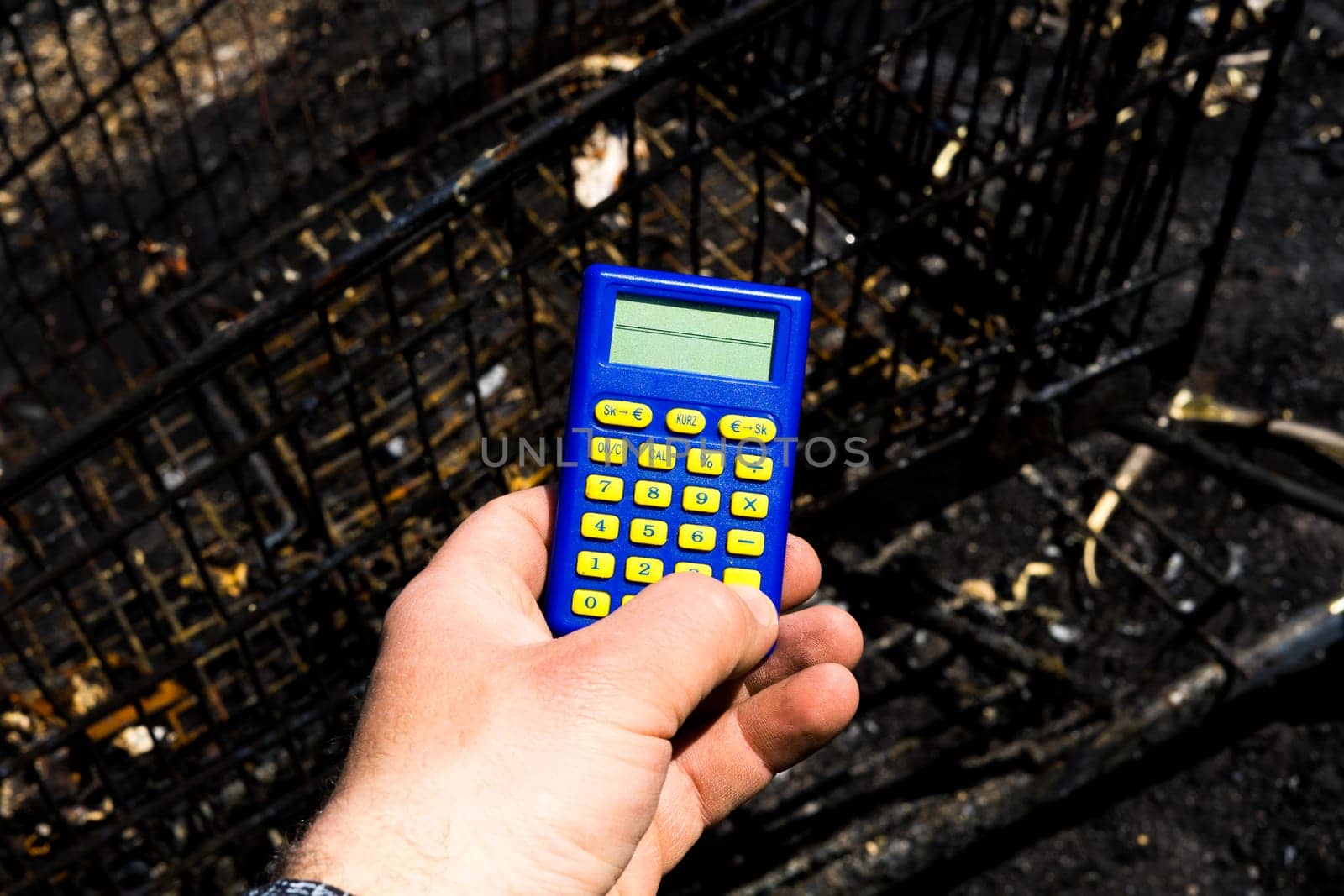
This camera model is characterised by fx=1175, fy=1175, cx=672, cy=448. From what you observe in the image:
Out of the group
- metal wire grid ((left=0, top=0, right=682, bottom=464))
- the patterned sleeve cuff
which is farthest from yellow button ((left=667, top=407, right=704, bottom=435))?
metal wire grid ((left=0, top=0, right=682, bottom=464))

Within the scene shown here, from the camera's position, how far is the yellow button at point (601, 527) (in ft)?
6.28

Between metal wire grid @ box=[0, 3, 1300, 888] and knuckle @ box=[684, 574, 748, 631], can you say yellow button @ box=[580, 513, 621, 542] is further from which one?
metal wire grid @ box=[0, 3, 1300, 888]

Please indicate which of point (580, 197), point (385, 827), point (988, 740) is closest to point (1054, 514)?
point (988, 740)

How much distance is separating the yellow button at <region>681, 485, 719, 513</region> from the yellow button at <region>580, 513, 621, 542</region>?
116mm

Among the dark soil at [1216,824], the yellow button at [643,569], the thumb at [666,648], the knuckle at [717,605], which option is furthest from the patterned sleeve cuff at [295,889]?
the dark soil at [1216,824]

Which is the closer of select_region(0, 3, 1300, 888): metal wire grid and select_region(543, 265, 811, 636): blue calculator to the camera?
select_region(543, 265, 811, 636): blue calculator

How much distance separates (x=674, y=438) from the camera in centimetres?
196

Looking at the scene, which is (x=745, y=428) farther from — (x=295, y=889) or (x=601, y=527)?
(x=295, y=889)

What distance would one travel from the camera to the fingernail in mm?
1816

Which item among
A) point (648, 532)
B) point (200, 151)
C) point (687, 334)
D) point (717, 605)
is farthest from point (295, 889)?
point (200, 151)

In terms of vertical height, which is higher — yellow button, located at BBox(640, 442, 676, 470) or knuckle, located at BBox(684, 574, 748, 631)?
yellow button, located at BBox(640, 442, 676, 470)

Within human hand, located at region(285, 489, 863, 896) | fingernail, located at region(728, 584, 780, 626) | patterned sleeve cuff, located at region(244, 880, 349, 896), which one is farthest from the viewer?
fingernail, located at region(728, 584, 780, 626)

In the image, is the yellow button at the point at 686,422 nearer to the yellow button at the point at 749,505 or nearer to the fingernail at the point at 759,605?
the yellow button at the point at 749,505

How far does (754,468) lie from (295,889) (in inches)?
37.0
